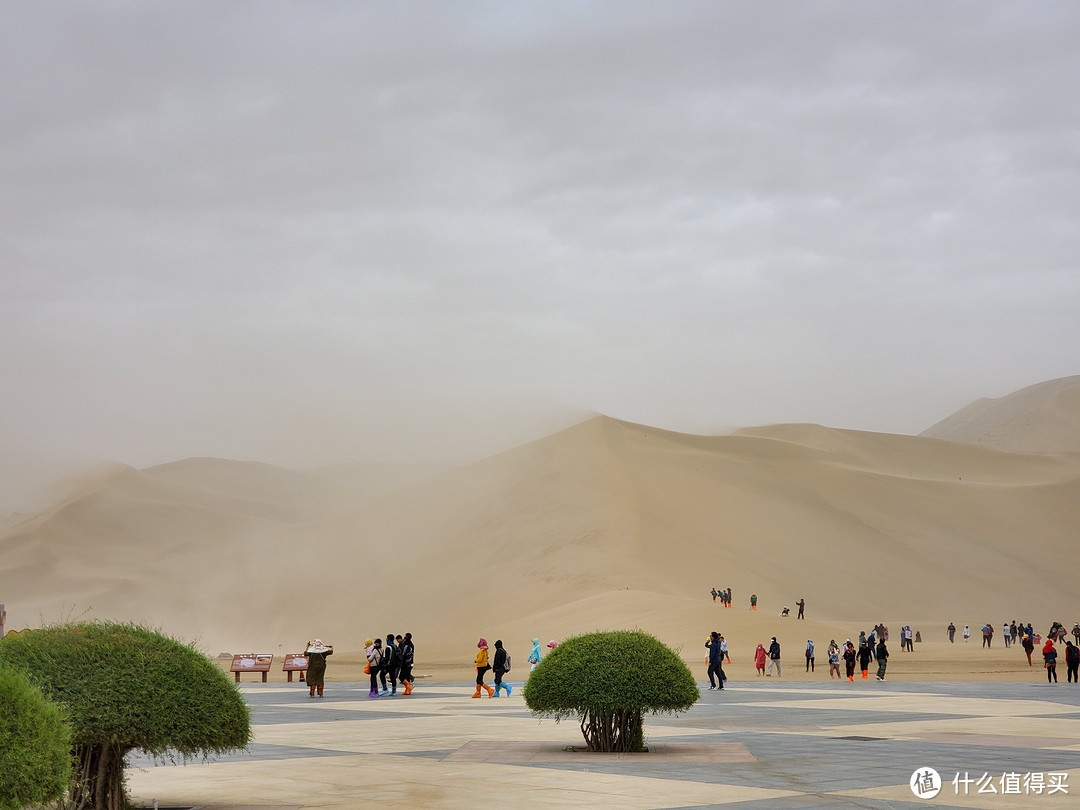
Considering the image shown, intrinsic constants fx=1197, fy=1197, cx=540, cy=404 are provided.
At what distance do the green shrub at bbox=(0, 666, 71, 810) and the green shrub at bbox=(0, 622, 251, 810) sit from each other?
4.52 feet

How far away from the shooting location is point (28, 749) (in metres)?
7.63

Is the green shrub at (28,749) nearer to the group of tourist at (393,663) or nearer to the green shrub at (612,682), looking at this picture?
the green shrub at (612,682)

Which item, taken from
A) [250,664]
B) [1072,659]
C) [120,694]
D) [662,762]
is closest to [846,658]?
[1072,659]

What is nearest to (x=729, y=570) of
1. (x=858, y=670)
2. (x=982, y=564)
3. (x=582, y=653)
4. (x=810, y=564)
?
(x=810, y=564)

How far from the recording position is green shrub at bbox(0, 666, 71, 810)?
7.51m

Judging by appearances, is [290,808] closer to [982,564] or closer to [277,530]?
[982,564]

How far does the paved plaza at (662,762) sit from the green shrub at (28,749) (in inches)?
128

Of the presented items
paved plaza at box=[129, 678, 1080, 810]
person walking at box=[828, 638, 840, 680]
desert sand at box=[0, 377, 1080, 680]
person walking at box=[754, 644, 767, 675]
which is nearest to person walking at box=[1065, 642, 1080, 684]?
person walking at box=[828, 638, 840, 680]

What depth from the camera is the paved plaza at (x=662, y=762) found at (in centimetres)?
1120

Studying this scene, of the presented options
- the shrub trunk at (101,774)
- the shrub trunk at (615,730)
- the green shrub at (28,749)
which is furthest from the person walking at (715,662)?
the green shrub at (28,749)

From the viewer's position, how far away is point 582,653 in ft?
48.6

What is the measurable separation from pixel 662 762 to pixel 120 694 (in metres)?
6.88

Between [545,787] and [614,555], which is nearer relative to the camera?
[545,787]

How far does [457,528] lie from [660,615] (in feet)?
133
